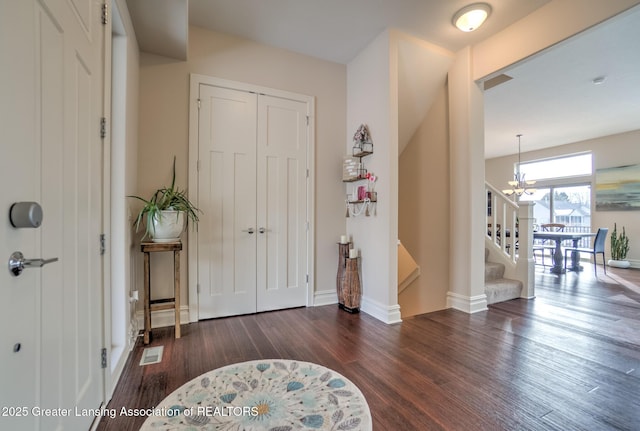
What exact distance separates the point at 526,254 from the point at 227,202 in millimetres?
3984

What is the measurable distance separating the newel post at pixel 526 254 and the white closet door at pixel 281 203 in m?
3.02

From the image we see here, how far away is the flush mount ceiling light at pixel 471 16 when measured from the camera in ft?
8.55

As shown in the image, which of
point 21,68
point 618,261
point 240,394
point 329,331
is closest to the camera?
point 21,68

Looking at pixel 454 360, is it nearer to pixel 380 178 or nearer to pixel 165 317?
pixel 380 178

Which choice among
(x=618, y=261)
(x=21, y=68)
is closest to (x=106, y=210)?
(x=21, y=68)

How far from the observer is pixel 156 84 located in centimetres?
277

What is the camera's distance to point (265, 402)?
1.64 metres

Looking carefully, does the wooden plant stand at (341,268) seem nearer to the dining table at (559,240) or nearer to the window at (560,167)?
the dining table at (559,240)

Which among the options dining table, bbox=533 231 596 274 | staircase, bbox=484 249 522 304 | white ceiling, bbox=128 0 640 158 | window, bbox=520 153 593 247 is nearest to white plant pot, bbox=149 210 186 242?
white ceiling, bbox=128 0 640 158

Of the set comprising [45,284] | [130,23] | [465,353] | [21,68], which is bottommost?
[465,353]

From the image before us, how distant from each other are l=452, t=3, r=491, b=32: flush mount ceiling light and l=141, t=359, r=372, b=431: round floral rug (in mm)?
3295

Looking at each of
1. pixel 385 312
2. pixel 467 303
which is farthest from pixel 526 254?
pixel 385 312

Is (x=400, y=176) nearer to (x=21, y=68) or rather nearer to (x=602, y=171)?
(x=21, y=68)

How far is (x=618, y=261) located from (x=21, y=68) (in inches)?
365
